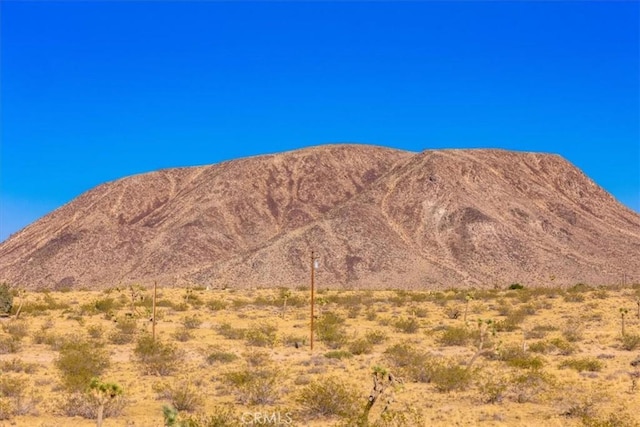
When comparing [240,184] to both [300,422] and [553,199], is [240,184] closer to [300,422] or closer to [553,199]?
[553,199]

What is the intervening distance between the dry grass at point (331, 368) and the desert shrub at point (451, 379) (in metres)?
0.04

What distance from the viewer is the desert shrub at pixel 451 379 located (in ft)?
61.3

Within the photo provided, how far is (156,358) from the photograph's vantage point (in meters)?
22.2

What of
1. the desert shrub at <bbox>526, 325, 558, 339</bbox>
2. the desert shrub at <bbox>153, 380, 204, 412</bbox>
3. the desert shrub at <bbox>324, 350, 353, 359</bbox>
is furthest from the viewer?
the desert shrub at <bbox>526, 325, 558, 339</bbox>

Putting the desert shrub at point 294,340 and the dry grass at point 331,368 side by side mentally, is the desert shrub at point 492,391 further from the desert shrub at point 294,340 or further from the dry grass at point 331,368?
the desert shrub at point 294,340

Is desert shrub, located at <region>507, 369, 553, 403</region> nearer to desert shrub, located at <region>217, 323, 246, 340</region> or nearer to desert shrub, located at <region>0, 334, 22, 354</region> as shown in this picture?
desert shrub, located at <region>217, 323, 246, 340</region>

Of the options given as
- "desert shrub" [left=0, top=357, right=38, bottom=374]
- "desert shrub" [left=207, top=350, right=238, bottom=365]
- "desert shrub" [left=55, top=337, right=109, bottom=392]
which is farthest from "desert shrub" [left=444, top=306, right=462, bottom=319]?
"desert shrub" [left=0, top=357, right=38, bottom=374]

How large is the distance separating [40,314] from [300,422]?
30595mm

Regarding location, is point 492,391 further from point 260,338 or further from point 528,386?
point 260,338

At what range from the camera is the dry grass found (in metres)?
16.0

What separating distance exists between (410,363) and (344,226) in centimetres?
6547

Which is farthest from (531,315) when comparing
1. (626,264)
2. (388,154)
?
(388,154)

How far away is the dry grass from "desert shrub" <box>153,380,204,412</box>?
39 millimetres

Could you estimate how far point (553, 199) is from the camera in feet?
335
